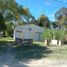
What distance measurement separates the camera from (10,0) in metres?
29.6

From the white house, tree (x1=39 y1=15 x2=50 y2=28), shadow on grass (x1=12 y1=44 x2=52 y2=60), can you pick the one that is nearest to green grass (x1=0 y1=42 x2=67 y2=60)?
shadow on grass (x1=12 y1=44 x2=52 y2=60)

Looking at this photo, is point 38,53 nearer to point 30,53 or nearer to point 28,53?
point 30,53

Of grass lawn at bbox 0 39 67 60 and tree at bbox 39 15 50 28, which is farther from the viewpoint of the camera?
tree at bbox 39 15 50 28

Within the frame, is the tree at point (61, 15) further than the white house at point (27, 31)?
Yes

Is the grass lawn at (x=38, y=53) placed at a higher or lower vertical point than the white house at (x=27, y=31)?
lower

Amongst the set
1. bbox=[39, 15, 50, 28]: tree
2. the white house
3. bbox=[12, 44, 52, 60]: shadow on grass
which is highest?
bbox=[39, 15, 50, 28]: tree

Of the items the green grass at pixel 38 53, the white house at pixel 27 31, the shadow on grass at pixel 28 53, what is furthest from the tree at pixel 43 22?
the shadow on grass at pixel 28 53

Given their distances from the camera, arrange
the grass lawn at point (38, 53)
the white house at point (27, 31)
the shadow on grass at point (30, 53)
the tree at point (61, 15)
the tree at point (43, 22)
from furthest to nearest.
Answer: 1. the tree at point (43, 22)
2. the tree at point (61, 15)
3. the white house at point (27, 31)
4. the grass lawn at point (38, 53)
5. the shadow on grass at point (30, 53)

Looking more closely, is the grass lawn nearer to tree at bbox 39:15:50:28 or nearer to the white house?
the white house

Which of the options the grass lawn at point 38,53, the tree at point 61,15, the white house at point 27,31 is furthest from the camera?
the tree at point 61,15

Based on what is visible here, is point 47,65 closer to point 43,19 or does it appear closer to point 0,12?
point 0,12

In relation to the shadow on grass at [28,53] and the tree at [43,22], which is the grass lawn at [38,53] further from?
the tree at [43,22]

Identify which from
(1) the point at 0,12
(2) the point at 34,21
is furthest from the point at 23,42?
(2) the point at 34,21

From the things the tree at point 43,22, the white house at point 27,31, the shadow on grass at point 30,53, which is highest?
the tree at point 43,22
